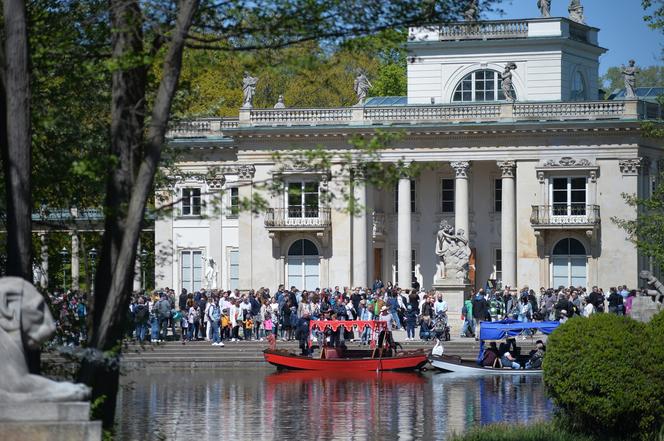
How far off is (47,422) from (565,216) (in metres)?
57.6

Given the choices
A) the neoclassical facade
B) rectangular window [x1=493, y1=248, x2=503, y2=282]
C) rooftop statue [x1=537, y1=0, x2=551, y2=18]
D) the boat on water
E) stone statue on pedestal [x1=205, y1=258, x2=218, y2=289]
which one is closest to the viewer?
the boat on water

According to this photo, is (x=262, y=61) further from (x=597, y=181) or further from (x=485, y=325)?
(x=597, y=181)

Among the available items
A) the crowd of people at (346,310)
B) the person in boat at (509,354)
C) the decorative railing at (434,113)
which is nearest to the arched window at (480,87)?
the decorative railing at (434,113)

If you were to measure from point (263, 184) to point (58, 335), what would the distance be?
485 centimetres

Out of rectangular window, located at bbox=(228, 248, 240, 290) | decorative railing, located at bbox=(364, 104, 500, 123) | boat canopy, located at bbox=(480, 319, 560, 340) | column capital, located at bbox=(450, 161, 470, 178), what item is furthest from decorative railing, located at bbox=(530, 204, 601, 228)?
boat canopy, located at bbox=(480, 319, 560, 340)

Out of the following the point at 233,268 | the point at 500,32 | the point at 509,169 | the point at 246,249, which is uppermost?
the point at 500,32

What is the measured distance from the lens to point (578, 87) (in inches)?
2990

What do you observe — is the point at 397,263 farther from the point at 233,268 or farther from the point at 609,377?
the point at 609,377

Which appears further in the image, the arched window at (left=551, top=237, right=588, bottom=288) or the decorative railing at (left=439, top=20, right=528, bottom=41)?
the decorative railing at (left=439, top=20, right=528, bottom=41)

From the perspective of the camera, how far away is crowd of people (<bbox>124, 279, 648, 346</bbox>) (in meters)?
51.8

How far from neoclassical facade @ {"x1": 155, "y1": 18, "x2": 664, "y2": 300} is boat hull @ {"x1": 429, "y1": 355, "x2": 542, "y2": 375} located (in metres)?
22.1

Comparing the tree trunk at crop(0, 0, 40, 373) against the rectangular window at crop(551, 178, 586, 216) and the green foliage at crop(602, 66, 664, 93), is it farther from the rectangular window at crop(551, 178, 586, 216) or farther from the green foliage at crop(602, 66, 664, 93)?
the green foliage at crop(602, 66, 664, 93)

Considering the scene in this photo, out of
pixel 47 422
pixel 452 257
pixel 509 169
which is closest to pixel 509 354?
pixel 452 257

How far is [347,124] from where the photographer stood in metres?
71.0
